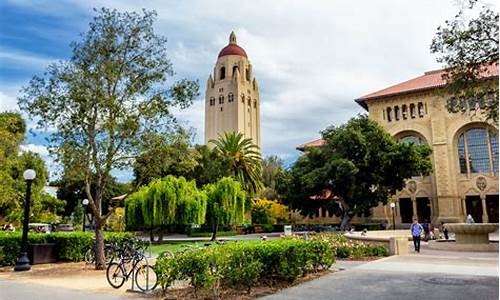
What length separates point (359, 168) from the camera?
35.9m

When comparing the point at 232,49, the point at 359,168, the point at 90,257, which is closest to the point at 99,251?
the point at 90,257

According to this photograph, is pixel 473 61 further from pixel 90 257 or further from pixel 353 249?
pixel 90 257

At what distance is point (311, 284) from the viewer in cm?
996

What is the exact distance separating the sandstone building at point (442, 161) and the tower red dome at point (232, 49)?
5163 centimetres

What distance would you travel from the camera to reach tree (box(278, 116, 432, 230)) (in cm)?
3534

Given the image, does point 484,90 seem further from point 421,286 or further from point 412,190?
point 412,190

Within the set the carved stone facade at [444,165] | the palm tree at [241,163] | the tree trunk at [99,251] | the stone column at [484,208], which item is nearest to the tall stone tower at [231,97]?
the palm tree at [241,163]

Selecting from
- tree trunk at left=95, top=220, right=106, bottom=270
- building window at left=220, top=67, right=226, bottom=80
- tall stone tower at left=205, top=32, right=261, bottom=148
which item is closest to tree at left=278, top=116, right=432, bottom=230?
tree trunk at left=95, top=220, right=106, bottom=270

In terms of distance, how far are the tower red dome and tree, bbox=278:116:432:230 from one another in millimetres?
61103

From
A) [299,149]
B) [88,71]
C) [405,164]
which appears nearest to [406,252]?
[88,71]

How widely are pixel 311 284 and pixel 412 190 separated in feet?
140

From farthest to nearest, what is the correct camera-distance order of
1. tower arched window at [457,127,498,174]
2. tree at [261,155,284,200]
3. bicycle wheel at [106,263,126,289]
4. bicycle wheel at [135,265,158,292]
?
1. tree at [261,155,284,200]
2. tower arched window at [457,127,498,174]
3. bicycle wheel at [106,263,126,289]
4. bicycle wheel at [135,265,158,292]

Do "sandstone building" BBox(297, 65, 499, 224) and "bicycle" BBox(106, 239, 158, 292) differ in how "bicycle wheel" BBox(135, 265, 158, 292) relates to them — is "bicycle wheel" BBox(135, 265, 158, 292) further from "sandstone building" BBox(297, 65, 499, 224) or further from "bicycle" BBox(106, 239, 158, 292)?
"sandstone building" BBox(297, 65, 499, 224)

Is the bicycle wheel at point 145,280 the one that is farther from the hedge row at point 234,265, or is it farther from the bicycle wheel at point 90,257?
the bicycle wheel at point 90,257
